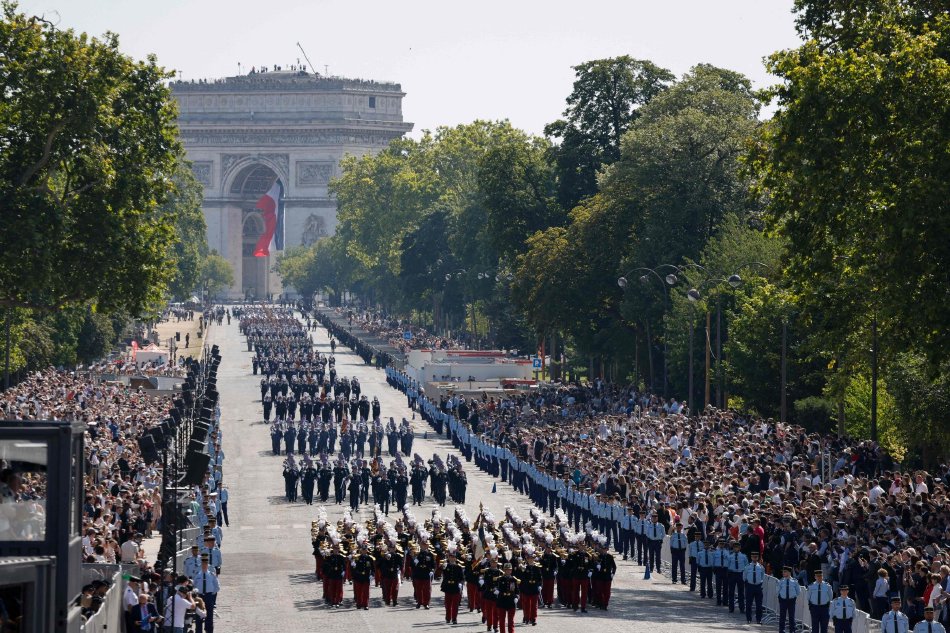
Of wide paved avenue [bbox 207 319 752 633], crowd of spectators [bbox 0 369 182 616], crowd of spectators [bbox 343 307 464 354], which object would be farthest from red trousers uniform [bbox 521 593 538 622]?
crowd of spectators [bbox 343 307 464 354]

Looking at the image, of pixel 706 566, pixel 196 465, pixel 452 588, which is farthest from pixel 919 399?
pixel 196 465

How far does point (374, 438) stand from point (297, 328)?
65867mm

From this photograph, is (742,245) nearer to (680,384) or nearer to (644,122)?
(680,384)

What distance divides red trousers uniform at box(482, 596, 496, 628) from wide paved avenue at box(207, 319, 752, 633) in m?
0.40

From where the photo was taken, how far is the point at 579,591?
3175 centimetres

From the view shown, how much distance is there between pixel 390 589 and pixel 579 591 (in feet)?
10.9

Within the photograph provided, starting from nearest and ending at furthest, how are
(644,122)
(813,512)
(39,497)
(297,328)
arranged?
1. (39,497)
2. (813,512)
3. (644,122)
4. (297,328)

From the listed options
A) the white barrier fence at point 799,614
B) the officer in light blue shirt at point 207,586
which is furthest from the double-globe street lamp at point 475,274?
the officer in light blue shirt at point 207,586

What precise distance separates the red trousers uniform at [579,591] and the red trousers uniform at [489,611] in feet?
7.77

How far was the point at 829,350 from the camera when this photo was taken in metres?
43.7

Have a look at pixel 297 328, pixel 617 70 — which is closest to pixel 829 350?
pixel 617 70

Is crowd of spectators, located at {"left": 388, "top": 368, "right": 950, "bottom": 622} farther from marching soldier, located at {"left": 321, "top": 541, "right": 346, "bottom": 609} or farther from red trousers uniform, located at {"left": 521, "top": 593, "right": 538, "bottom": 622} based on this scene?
marching soldier, located at {"left": 321, "top": 541, "right": 346, "bottom": 609}

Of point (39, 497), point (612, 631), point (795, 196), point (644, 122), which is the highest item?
point (644, 122)

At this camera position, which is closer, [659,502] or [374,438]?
[659,502]
